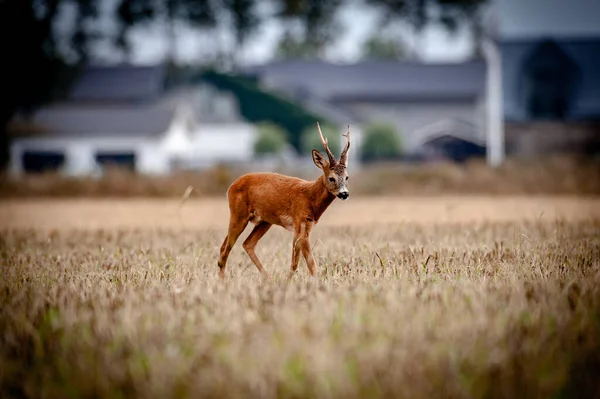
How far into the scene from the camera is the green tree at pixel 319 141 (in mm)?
49969

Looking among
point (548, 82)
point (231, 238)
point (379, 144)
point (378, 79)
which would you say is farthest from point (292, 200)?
point (378, 79)

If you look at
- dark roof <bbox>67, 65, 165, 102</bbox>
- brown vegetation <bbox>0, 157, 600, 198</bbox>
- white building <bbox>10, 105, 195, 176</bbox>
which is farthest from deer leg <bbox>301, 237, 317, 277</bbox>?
dark roof <bbox>67, 65, 165, 102</bbox>

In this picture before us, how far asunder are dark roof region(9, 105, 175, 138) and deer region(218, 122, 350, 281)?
150ft

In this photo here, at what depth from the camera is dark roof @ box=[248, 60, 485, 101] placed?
64375 millimetres

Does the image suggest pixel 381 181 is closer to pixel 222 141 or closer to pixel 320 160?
pixel 320 160

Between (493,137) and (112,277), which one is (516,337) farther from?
(493,137)

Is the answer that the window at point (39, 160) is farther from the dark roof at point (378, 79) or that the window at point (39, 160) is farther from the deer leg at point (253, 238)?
the deer leg at point (253, 238)

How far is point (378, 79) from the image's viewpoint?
66.2m

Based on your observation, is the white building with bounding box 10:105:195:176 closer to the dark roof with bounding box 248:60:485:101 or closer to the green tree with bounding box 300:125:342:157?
the green tree with bounding box 300:125:342:157

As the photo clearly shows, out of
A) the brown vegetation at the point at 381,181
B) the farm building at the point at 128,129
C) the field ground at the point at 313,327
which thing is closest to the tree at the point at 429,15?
the farm building at the point at 128,129

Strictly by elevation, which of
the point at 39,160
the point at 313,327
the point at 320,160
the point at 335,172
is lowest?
the point at 313,327

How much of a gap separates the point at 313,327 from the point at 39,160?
51940mm

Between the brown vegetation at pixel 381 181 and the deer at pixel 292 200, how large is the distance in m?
22.3

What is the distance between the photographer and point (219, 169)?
32250 mm
